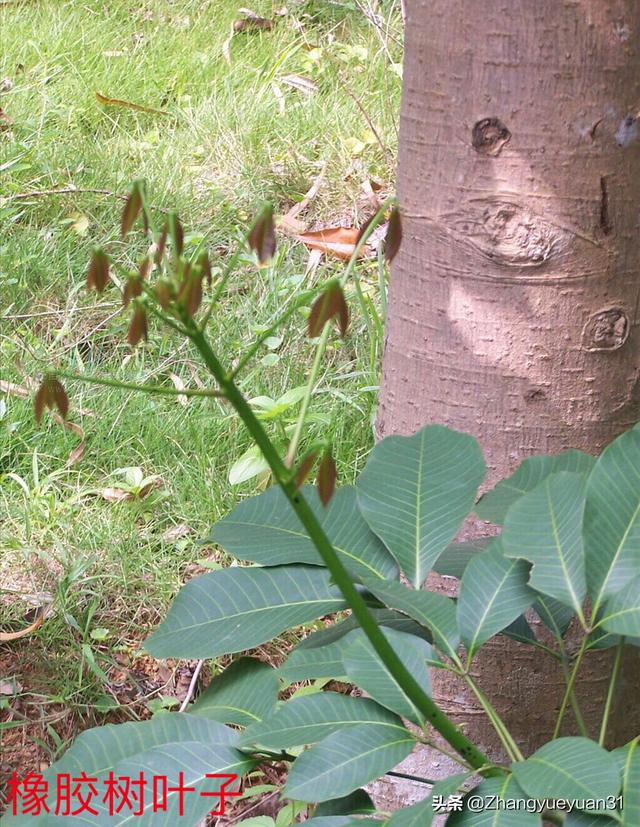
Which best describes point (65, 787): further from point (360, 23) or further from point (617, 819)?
point (360, 23)

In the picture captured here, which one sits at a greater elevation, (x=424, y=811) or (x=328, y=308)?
(x=328, y=308)

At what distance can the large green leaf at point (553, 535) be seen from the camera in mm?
968

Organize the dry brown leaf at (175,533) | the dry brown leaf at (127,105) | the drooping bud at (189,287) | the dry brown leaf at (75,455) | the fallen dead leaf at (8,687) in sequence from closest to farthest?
the drooping bud at (189,287) → the fallen dead leaf at (8,687) → the dry brown leaf at (175,533) → the dry brown leaf at (75,455) → the dry brown leaf at (127,105)

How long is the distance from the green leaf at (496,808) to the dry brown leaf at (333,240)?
1.94 metres

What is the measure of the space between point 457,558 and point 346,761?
1.08 ft

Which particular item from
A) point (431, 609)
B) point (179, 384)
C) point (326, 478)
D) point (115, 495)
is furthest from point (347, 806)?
point (179, 384)

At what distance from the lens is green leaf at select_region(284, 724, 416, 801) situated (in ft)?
2.92

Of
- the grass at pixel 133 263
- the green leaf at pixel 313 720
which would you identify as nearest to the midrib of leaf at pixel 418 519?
the green leaf at pixel 313 720

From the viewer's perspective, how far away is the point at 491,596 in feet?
3.35

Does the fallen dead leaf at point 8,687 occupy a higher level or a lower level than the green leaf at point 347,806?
lower

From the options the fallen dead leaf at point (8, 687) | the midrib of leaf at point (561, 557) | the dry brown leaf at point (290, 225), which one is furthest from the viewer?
the dry brown leaf at point (290, 225)

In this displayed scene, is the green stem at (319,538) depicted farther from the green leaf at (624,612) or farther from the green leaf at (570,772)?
the green leaf at (624,612)

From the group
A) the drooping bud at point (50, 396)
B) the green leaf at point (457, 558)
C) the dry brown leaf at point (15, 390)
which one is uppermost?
the drooping bud at point (50, 396)

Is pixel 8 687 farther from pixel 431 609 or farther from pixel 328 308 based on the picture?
pixel 328 308
